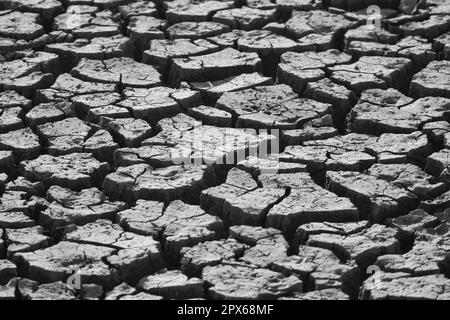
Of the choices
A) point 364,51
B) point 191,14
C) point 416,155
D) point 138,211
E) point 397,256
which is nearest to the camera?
point 397,256

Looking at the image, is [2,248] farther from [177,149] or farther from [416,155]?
[416,155]

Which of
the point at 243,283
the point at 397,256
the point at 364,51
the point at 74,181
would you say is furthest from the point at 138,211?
the point at 364,51

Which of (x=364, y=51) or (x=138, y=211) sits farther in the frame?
(x=364, y=51)

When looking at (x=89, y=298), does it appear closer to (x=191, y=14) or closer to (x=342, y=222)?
A: (x=342, y=222)
